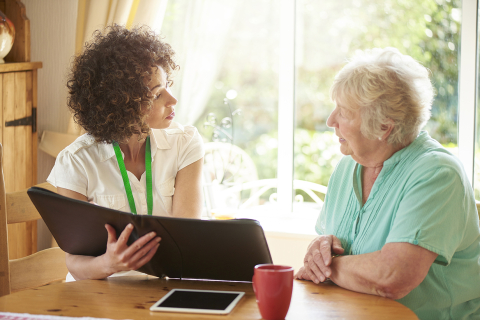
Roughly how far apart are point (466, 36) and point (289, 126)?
101 cm

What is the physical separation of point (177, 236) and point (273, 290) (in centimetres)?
27

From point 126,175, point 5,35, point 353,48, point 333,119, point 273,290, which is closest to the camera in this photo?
point 273,290

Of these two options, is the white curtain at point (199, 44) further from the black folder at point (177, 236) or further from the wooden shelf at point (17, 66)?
the black folder at point (177, 236)

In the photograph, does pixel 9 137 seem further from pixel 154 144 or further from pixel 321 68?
pixel 321 68

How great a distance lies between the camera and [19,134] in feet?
7.81

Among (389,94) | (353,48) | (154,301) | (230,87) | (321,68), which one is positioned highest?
(353,48)

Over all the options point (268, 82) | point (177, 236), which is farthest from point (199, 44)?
point (177, 236)

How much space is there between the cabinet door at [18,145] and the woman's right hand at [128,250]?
1.42 meters

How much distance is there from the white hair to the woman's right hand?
65cm

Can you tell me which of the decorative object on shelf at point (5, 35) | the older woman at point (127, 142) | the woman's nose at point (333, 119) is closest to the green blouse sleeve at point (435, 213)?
the woman's nose at point (333, 119)

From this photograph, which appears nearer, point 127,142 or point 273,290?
point 273,290

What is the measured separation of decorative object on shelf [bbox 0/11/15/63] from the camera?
7.47 ft

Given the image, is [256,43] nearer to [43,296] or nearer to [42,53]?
[42,53]

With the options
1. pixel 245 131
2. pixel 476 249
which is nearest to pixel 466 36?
pixel 245 131
